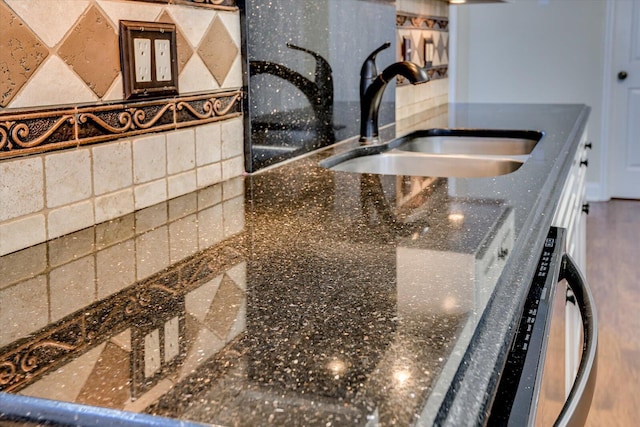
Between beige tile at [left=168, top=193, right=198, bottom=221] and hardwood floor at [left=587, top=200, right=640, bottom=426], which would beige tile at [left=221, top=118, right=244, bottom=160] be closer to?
beige tile at [left=168, top=193, right=198, bottom=221]

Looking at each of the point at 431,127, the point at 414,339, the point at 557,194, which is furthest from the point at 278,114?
the point at 414,339

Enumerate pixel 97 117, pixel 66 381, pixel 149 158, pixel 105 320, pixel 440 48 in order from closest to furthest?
pixel 66 381
pixel 105 320
pixel 97 117
pixel 149 158
pixel 440 48

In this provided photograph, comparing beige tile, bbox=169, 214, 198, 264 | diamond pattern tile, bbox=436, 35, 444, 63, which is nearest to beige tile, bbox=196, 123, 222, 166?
beige tile, bbox=169, 214, 198, 264

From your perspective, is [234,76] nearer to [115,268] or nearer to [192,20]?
[192,20]

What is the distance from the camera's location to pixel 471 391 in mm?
448

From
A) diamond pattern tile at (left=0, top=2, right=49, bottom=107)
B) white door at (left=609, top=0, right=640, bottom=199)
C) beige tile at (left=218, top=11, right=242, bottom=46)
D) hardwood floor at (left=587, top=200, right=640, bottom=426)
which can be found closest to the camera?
diamond pattern tile at (left=0, top=2, right=49, bottom=107)

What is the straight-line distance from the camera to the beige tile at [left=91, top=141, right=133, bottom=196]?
0.91 metres

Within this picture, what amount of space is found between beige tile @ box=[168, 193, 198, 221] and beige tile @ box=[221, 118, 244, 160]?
145 mm

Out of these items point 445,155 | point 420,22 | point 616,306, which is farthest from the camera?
point 616,306

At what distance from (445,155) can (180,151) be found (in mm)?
734

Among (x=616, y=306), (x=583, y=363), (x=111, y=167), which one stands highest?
(x=111, y=167)

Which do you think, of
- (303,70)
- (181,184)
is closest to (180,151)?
(181,184)

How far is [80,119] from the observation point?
2.88ft

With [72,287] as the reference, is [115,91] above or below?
above
